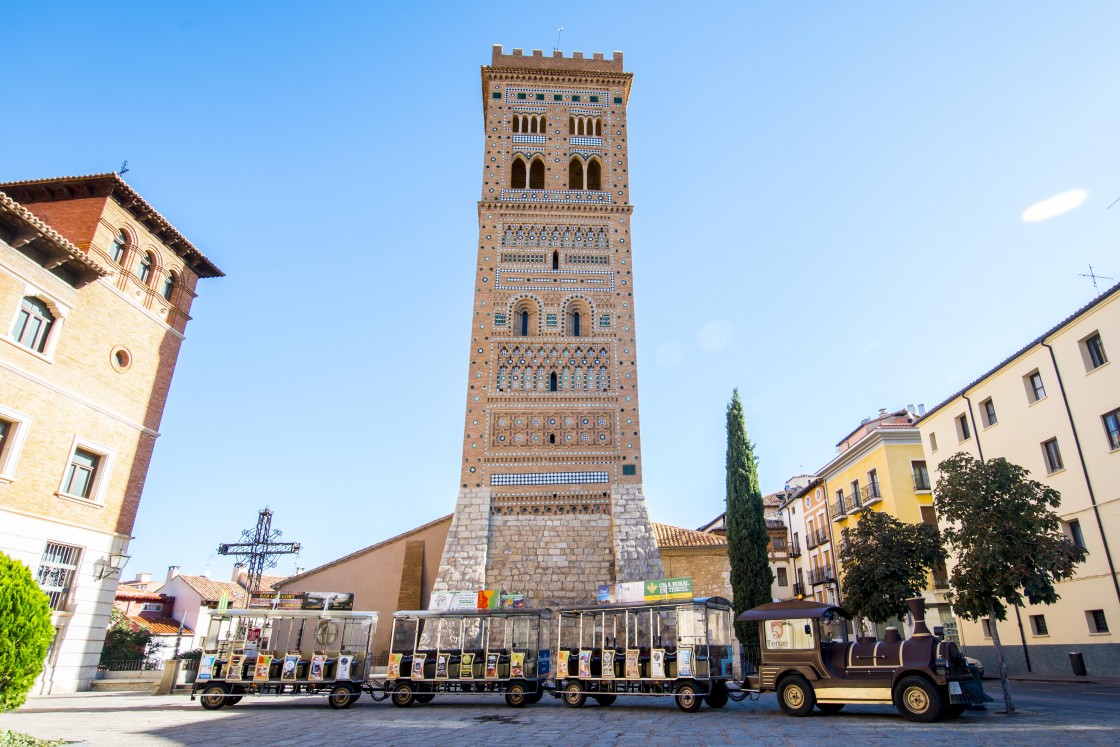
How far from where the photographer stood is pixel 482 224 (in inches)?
1011

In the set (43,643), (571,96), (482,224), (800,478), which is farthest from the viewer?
(800,478)

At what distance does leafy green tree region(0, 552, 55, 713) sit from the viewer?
6.92m

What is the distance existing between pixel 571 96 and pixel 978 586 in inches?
958

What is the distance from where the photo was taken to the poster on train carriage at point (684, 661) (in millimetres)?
12844

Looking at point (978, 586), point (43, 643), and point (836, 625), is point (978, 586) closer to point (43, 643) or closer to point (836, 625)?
point (836, 625)

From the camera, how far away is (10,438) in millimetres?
15141

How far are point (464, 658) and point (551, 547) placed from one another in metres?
6.62

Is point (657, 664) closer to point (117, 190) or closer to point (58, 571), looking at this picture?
point (58, 571)

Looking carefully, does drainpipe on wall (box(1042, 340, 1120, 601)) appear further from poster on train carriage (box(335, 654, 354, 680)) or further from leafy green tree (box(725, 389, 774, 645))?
poster on train carriage (box(335, 654, 354, 680))

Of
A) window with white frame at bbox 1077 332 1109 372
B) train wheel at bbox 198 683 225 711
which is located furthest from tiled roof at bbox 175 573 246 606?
window with white frame at bbox 1077 332 1109 372

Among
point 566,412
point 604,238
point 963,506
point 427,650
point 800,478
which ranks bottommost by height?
point 427,650

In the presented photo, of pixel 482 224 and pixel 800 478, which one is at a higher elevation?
pixel 482 224

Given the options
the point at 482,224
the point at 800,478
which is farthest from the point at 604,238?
the point at 800,478

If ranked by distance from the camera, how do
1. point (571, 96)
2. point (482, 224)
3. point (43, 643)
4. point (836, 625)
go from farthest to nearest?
point (571, 96)
point (482, 224)
point (836, 625)
point (43, 643)
